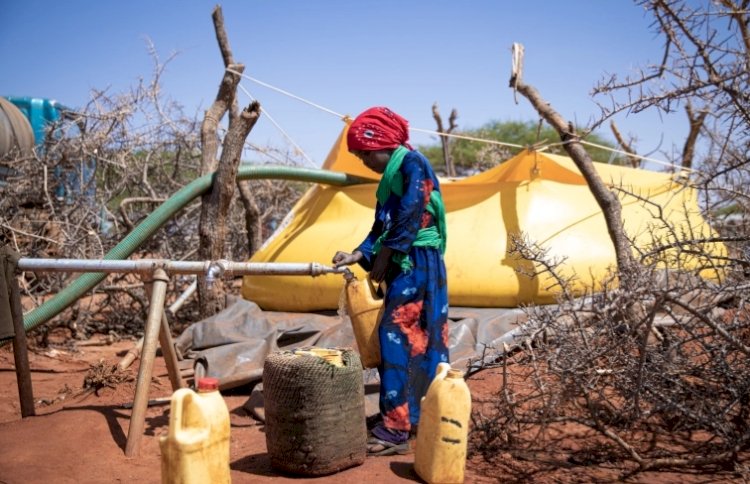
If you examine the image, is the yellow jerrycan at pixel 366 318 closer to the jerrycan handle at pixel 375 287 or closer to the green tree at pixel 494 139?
the jerrycan handle at pixel 375 287

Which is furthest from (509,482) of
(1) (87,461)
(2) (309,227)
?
(2) (309,227)

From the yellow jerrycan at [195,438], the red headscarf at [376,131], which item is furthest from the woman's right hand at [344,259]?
the yellow jerrycan at [195,438]

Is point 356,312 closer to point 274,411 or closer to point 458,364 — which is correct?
point 274,411

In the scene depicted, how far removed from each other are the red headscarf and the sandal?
1323 millimetres

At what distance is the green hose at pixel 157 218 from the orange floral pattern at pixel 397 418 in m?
1.96

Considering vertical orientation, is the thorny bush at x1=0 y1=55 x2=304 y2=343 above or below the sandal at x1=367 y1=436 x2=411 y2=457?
above

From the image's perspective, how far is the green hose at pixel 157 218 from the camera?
4168 mm

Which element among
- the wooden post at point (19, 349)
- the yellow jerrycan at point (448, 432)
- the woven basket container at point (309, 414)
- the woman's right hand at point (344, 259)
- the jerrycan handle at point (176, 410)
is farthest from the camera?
the wooden post at point (19, 349)

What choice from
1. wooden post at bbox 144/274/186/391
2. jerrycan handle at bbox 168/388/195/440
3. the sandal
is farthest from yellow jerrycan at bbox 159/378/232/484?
wooden post at bbox 144/274/186/391

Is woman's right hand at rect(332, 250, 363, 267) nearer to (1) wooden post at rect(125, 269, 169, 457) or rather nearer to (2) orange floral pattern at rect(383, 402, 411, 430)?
(2) orange floral pattern at rect(383, 402, 411, 430)

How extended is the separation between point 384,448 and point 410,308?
0.62m

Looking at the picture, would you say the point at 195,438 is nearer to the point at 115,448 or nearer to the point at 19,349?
the point at 115,448

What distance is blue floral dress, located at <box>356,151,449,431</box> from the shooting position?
117 inches

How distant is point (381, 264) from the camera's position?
119 inches
